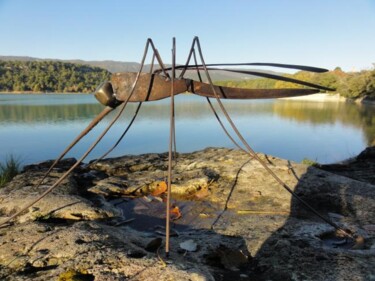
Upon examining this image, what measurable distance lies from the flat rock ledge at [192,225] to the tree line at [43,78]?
66613mm

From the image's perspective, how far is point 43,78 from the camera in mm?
71438

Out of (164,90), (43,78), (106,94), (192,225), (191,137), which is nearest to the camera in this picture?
(164,90)

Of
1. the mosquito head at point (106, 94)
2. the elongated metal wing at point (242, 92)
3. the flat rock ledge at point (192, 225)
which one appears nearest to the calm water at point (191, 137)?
the flat rock ledge at point (192, 225)

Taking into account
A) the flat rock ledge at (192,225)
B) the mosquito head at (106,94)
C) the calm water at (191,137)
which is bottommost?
the calm water at (191,137)

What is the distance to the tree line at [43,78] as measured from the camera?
69125 mm

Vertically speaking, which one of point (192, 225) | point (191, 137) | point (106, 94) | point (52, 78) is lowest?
point (191, 137)

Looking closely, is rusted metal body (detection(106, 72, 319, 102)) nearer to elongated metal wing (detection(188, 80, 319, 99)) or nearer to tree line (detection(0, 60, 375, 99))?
elongated metal wing (detection(188, 80, 319, 99))

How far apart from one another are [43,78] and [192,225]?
76938mm

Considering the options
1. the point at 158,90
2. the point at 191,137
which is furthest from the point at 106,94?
the point at 191,137

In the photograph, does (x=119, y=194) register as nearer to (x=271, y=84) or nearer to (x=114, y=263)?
(x=114, y=263)

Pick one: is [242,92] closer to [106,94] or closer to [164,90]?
[164,90]

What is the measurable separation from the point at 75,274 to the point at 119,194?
256cm

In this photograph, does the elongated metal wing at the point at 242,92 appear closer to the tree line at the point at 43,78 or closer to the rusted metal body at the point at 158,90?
the rusted metal body at the point at 158,90

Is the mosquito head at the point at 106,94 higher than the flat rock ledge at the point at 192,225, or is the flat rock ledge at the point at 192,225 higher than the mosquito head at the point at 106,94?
the mosquito head at the point at 106,94
